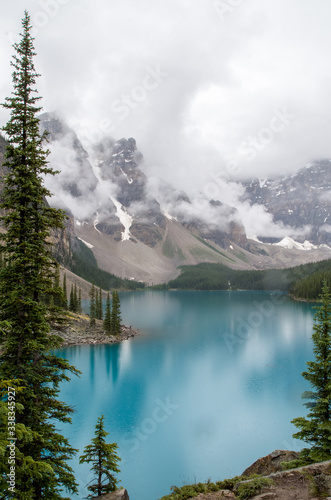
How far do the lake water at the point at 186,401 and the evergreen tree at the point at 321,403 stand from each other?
36.8 feet

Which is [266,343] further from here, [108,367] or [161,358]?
[108,367]

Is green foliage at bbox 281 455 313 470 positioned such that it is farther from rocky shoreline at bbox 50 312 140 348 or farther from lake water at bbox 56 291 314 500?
rocky shoreline at bbox 50 312 140 348

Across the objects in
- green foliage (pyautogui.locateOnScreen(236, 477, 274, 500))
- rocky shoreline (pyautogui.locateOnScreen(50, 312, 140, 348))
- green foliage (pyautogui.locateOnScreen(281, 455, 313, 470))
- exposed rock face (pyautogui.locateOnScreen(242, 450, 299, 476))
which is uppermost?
green foliage (pyautogui.locateOnScreen(236, 477, 274, 500))

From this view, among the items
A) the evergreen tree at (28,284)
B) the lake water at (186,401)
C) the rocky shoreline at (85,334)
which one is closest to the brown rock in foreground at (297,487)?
the evergreen tree at (28,284)

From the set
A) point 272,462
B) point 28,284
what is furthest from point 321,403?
point 28,284

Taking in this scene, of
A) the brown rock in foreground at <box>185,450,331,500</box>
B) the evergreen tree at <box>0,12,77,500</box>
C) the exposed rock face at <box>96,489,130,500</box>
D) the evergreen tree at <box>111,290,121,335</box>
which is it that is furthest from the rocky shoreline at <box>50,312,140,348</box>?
the brown rock in foreground at <box>185,450,331,500</box>

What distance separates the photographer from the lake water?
25453 mm

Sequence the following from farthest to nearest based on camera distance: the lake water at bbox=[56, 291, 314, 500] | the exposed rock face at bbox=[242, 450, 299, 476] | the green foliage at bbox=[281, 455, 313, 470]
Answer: the lake water at bbox=[56, 291, 314, 500] → the exposed rock face at bbox=[242, 450, 299, 476] → the green foliage at bbox=[281, 455, 313, 470]

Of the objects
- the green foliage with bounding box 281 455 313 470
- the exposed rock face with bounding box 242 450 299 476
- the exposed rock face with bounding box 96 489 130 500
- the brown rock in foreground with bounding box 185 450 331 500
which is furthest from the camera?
the exposed rock face with bounding box 242 450 299 476

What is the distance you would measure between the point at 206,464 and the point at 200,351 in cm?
3706

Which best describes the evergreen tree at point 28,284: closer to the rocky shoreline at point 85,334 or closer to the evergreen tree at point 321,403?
the evergreen tree at point 321,403

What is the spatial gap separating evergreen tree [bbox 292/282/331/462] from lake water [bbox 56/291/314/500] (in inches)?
441

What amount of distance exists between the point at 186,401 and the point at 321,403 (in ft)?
86.5

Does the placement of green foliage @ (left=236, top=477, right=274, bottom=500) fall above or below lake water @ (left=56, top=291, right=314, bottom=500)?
above
